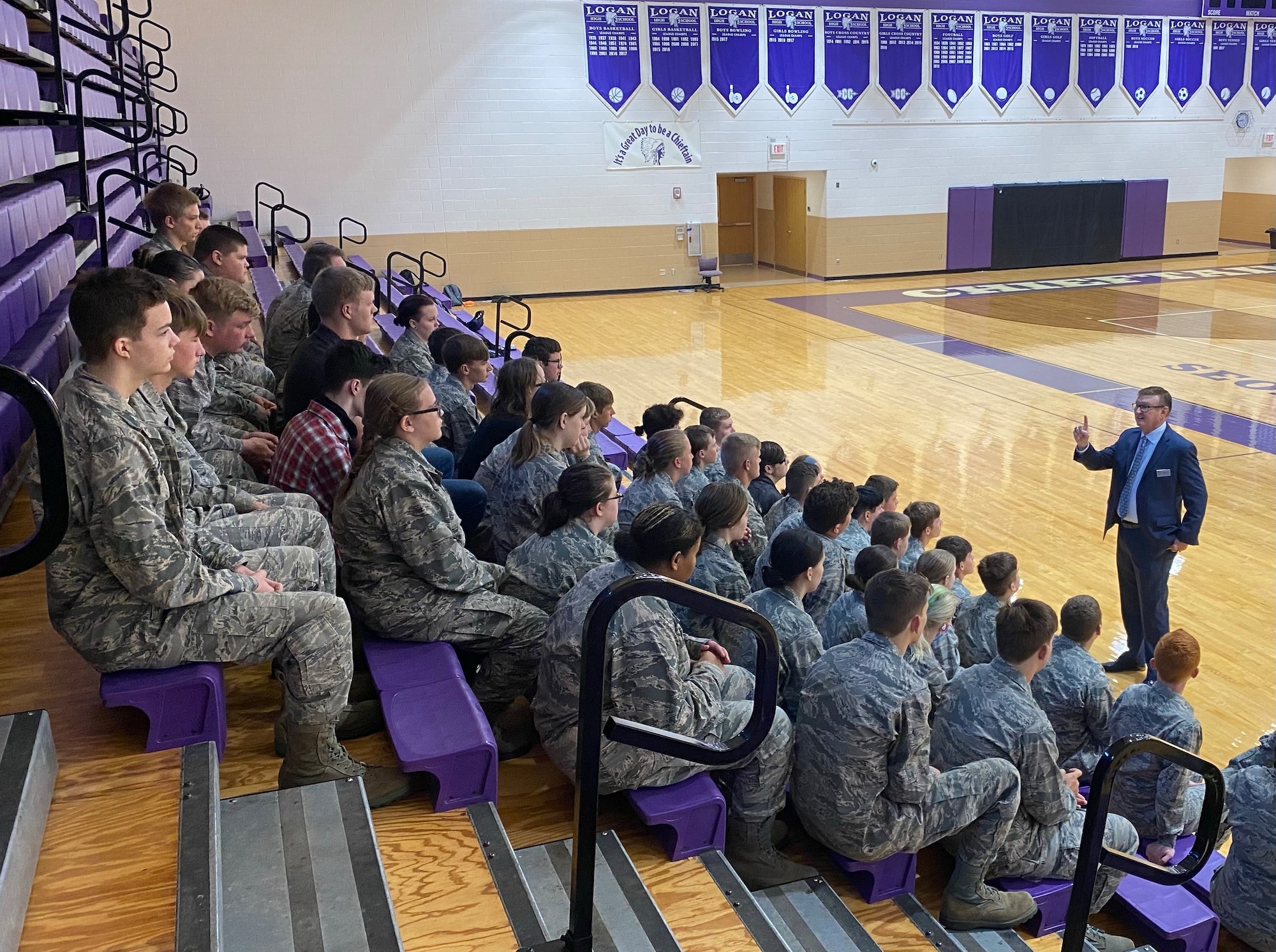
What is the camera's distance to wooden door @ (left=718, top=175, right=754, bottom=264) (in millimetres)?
20953

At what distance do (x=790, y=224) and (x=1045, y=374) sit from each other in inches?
342

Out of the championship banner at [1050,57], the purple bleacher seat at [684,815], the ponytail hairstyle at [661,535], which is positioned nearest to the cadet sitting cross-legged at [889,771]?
the purple bleacher seat at [684,815]

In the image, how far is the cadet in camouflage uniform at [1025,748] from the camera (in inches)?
129

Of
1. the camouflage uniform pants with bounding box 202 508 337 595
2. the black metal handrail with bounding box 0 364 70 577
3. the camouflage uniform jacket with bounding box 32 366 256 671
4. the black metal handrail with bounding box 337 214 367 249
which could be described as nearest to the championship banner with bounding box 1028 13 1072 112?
the black metal handrail with bounding box 337 214 367 249

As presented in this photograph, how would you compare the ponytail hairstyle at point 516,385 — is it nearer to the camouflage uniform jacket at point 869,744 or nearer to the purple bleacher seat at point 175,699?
the camouflage uniform jacket at point 869,744

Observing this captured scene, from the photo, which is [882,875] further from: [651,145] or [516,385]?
[651,145]

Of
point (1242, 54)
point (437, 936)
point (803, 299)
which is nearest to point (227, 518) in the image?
point (437, 936)

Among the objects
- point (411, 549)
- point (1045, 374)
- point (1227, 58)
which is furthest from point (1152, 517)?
point (1227, 58)

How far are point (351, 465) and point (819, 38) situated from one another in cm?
1602

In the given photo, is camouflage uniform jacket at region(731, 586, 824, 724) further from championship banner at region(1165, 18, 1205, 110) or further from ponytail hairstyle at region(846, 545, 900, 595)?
championship banner at region(1165, 18, 1205, 110)

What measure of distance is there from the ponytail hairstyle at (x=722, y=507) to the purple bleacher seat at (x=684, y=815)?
1.16 m

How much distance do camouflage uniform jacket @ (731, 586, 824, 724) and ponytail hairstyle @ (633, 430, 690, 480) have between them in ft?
4.16

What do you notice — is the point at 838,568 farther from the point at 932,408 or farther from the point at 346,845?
the point at 932,408

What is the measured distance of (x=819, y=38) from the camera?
1725 centimetres
